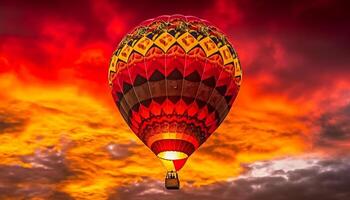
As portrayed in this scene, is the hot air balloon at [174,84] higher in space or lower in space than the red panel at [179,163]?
higher

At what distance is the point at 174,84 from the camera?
5722 centimetres

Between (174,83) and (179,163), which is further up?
(174,83)

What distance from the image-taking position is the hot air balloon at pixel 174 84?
57.4 metres

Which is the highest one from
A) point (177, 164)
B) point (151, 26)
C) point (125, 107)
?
point (151, 26)

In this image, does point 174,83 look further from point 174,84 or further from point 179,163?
point 179,163

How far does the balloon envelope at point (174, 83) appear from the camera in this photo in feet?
188

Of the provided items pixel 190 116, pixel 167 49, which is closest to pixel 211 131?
pixel 190 116

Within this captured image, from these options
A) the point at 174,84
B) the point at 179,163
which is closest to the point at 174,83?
the point at 174,84

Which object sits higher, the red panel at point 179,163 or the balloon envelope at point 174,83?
the balloon envelope at point 174,83

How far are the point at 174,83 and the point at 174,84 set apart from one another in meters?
0.07

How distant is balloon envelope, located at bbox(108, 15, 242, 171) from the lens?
57.4 m

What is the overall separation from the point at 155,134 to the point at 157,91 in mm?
2806

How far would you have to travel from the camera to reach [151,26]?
5919cm

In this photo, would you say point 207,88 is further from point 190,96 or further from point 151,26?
point 151,26
